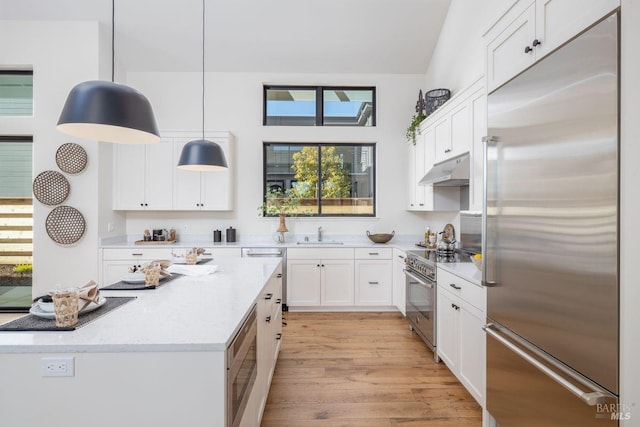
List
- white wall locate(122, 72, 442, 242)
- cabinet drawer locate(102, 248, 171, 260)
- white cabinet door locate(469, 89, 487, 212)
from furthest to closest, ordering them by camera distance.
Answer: white wall locate(122, 72, 442, 242)
cabinet drawer locate(102, 248, 171, 260)
white cabinet door locate(469, 89, 487, 212)

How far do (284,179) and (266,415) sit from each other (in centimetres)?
339

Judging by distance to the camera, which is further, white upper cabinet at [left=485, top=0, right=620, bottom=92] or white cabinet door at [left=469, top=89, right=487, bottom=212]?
white cabinet door at [left=469, top=89, right=487, bottom=212]

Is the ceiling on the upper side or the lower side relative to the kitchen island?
upper

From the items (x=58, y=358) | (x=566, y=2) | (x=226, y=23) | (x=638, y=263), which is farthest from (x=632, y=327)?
→ (x=226, y=23)

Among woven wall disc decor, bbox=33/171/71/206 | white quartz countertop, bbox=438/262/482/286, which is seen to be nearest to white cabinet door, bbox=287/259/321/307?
white quartz countertop, bbox=438/262/482/286

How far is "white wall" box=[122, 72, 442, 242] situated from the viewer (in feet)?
15.7

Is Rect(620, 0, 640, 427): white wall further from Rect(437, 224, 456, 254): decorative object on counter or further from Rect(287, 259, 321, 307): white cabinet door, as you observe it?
Rect(287, 259, 321, 307): white cabinet door

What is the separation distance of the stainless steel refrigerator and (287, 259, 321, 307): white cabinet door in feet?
8.97

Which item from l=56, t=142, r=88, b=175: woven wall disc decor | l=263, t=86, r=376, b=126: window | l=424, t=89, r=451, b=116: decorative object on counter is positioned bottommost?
l=56, t=142, r=88, b=175: woven wall disc decor

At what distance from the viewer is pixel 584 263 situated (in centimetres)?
118

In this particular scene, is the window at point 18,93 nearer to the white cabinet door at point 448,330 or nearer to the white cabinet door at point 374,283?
the white cabinet door at point 374,283

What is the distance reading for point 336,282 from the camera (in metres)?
4.34

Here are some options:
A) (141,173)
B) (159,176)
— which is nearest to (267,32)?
(159,176)

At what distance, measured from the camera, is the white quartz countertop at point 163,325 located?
3.65ft
